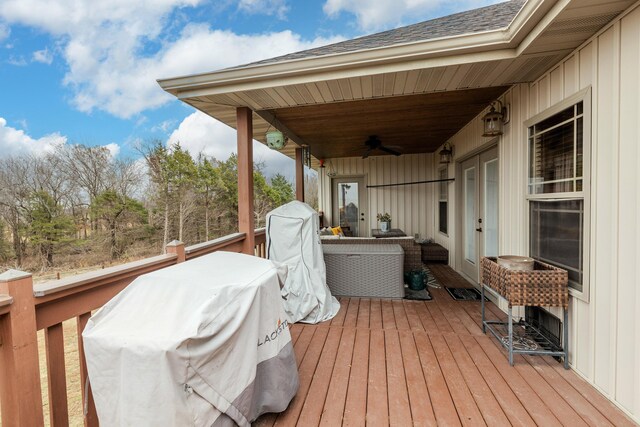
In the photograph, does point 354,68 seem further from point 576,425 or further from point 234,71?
point 576,425

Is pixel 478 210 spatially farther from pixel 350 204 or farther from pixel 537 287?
pixel 350 204

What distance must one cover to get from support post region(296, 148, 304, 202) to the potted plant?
1.94 m

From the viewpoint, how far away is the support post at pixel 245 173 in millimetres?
3234

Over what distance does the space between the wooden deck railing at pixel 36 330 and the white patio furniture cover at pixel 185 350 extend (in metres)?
0.21

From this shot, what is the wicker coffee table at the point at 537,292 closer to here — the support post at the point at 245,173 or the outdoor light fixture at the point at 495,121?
the outdoor light fixture at the point at 495,121

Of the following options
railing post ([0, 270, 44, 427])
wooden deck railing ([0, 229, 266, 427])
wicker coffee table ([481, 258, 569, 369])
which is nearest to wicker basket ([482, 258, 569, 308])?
wicker coffee table ([481, 258, 569, 369])

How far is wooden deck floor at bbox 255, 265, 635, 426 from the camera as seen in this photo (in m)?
1.66

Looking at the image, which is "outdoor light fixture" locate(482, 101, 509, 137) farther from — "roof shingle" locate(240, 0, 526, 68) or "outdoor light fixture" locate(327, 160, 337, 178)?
"outdoor light fixture" locate(327, 160, 337, 178)

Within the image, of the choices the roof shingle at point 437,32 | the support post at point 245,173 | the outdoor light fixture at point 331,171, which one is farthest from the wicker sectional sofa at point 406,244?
the outdoor light fixture at point 331,171

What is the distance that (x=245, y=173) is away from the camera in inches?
129

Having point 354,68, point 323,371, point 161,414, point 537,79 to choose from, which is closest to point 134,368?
point 161,414

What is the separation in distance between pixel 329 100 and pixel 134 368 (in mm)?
2783

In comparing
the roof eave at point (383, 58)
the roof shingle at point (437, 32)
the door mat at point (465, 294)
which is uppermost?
the roof shingle at point (437, 32)

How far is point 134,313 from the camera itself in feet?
4.01
